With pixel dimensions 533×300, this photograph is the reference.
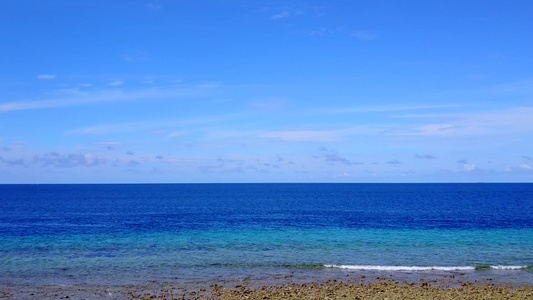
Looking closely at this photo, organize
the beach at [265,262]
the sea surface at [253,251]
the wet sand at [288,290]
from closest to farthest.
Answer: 1. the wet sand at [288,290]
2. the beach at [265,262]
3. the sea surface at [253,251]

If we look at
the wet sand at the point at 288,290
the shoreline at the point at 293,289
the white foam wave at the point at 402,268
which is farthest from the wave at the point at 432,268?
the wet sand at the point at 288,290

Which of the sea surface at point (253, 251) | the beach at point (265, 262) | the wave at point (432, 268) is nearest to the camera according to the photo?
the beach at point (265, 262)

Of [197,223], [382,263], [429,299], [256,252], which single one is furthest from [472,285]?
[197,223]

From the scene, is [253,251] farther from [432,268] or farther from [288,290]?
[432,268]

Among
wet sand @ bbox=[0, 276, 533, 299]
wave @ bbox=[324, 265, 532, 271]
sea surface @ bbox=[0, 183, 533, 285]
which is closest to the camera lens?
wet sand @ bbox=[0, 276, 533, 299]

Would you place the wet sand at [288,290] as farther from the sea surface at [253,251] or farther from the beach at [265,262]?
the sea surface at [253,251]

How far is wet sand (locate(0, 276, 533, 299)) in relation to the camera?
24.5 m

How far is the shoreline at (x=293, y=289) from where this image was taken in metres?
24.5

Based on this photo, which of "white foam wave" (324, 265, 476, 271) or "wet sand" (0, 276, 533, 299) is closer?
"wet sand" (0, 276, 533, 299)

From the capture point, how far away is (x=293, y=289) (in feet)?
85.1

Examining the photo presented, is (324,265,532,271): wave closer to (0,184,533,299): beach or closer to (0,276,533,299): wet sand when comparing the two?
(0,184,533,299): beach

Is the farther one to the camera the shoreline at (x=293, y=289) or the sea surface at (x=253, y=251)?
the sea surface at (x=253, y=251)

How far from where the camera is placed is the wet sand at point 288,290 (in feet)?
80.2

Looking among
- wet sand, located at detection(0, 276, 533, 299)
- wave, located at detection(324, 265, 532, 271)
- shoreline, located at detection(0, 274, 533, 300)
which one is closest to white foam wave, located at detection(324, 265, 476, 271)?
wave, located at detection(324, 265, 532, 271)
